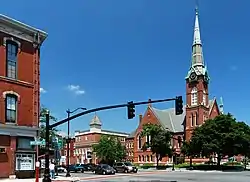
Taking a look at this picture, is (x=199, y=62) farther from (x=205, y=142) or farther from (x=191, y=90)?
(x=205, y=142)

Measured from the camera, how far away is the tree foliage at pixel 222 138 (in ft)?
221

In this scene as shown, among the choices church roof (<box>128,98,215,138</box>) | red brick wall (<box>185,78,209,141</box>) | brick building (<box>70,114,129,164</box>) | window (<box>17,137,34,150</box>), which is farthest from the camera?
brick building (<box>70,114,129,164</box>)

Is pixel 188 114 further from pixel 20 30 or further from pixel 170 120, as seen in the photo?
pixel 20 30

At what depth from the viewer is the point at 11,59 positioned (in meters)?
36.0

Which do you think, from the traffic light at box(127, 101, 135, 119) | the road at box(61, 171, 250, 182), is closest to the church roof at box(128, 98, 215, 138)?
the road at box(61, 171, 250, 182)

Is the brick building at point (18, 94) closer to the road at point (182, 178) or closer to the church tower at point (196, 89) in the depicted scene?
the road at point (182, 178)

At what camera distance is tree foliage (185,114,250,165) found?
67375 millimetres

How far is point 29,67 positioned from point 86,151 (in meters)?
105

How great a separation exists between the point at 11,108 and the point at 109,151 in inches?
2641

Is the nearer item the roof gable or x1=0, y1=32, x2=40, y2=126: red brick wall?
x1=0, y1=32, x2=40, y2=126: red brick wall

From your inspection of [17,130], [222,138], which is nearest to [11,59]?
[17,130]

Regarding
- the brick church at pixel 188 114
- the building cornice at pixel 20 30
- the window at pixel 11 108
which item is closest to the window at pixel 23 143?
the window at pixel 11 108

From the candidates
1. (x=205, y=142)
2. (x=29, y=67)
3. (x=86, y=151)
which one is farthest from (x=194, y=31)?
(x=29, y=67)

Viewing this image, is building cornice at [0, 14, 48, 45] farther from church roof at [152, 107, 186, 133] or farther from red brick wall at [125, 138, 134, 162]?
red brick wall at [125, 138, 134, 162]
